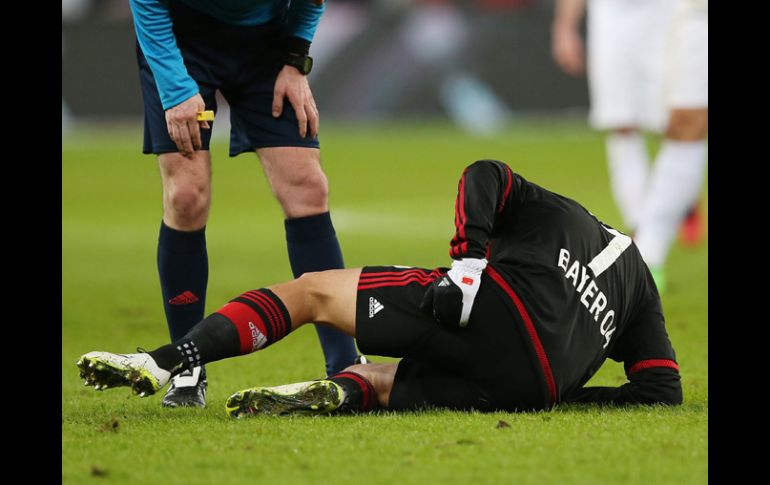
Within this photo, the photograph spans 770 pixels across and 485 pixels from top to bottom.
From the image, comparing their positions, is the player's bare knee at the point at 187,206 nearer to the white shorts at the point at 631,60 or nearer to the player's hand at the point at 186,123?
the player's hand at the point at 186,123

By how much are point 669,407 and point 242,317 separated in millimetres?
1342

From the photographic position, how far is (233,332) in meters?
3.89

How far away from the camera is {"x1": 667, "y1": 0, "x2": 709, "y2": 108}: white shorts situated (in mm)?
→ 6629

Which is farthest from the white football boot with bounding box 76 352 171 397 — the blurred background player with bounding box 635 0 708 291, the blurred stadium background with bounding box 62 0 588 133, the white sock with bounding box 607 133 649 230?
the blurred stadium background with bounding box 62 0 588 133

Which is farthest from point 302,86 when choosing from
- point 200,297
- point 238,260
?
point 238,260

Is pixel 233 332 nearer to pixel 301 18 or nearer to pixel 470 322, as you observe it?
pixel 470 322

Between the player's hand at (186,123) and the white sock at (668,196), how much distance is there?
3044mm

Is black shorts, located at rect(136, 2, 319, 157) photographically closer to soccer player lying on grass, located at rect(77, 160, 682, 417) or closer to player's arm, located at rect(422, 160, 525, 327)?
soccer player lying on grass, located at rect(77, 160, 682, 417)

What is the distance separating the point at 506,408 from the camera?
155 inches

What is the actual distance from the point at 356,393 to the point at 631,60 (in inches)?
187

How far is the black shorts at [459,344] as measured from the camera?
3.84 metres

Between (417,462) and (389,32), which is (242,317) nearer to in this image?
(417,462)

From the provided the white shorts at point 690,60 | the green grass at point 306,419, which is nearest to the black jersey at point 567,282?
the green grass at point 306,419

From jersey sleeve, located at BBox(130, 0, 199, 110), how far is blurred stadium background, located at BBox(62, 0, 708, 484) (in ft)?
3.40
